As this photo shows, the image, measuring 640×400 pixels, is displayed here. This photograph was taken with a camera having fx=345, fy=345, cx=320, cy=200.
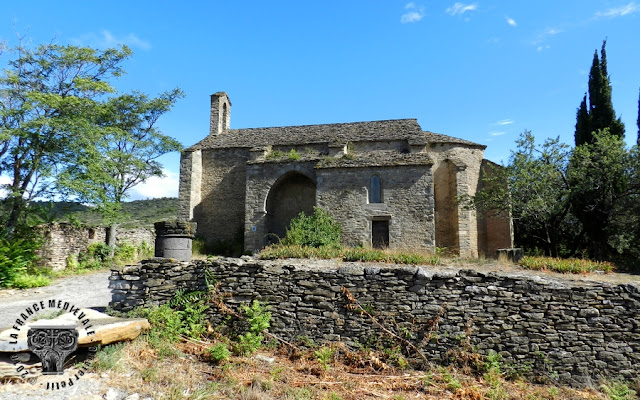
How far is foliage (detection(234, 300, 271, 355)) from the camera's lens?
7.27 metres


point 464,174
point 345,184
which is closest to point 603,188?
point 464,174

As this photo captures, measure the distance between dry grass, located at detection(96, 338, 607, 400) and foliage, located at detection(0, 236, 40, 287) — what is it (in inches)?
378

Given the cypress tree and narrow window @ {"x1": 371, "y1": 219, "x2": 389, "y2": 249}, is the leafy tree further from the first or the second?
the cypress tree

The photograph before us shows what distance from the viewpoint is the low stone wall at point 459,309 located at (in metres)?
7.00

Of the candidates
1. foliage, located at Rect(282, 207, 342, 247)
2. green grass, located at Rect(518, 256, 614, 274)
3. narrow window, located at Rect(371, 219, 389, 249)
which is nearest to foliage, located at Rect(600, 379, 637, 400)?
green grass, located at Rect(518, 256, 614, 274)

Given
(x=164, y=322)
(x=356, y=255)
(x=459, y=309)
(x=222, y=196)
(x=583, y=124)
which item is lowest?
(x=164, y=322)

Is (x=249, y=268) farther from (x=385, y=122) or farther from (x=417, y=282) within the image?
(x=385, y=122)

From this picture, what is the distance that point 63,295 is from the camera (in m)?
11.4

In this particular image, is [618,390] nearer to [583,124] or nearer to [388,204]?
[388,204]

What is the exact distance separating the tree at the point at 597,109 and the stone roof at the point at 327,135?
23.9 feet

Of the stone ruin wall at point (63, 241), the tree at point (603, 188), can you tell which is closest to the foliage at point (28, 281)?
the stone ruin wall at point (63, 241)

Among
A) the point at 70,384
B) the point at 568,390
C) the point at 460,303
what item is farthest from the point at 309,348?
the point at 568,390

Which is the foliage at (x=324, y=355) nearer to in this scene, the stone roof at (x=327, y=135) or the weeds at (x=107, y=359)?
the weeds at (x=107, y=359)

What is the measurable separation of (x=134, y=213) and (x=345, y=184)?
20.0 metres
